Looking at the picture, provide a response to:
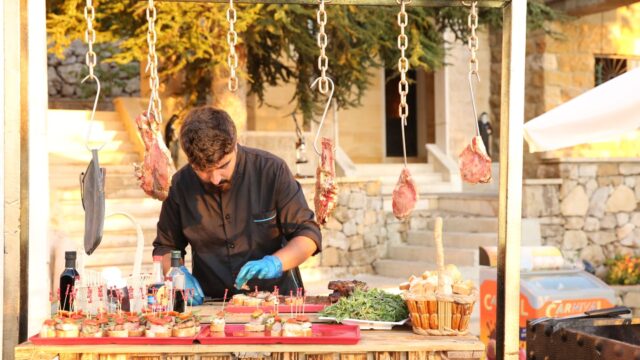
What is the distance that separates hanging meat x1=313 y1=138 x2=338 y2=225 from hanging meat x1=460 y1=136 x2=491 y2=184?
0.59 m

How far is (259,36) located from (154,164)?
7.58 meters

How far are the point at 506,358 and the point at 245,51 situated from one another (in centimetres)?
815

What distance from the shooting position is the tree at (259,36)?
9.84 metres

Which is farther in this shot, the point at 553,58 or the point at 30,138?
the point at 553,58

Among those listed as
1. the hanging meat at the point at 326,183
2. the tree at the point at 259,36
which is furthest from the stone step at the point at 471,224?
the hanging meat at the point at 326,183

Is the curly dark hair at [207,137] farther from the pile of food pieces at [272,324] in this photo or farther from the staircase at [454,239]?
the staircase at [454,239]

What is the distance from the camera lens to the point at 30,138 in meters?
3.36

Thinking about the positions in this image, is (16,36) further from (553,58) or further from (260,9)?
(553,58)

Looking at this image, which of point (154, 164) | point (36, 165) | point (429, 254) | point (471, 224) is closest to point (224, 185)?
point (154, 164)

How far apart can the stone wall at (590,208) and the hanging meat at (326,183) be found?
9.88 meters

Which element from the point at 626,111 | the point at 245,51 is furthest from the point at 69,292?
the point at 245,51

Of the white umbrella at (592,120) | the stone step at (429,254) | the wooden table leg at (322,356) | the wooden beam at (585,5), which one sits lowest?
the stone step at (429,254)

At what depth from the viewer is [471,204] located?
44.7 ft

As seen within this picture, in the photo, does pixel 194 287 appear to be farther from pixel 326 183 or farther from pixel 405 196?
pixel 405 196
